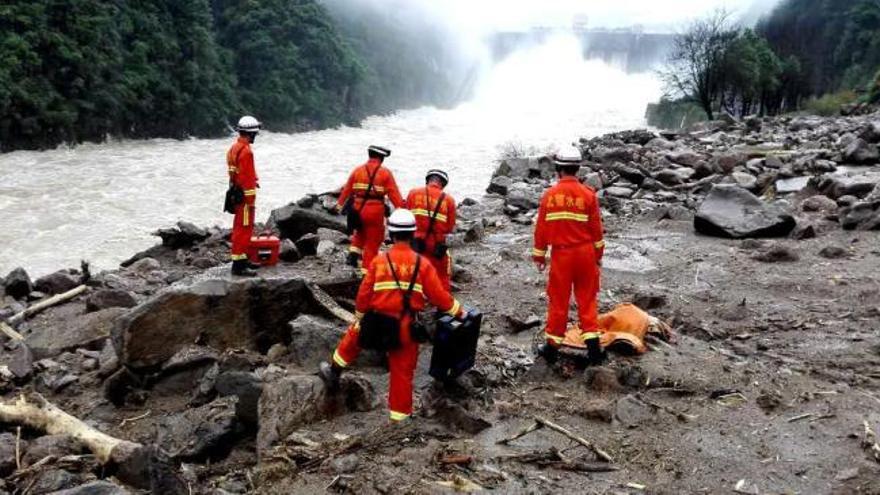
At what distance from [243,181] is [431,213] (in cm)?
215

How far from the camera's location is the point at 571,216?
547 cm

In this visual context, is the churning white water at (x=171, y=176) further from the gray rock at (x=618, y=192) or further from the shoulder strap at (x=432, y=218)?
the gray rock at (x=618, y=192)

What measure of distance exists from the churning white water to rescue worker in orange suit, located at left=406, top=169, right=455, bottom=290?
1260mm

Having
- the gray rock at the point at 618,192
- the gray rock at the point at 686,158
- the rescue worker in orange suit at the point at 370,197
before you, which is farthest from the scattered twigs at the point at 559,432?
the gray rock at the point at 686,158

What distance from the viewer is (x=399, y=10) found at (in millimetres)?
87875

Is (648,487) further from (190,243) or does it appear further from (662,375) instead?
(190,243)

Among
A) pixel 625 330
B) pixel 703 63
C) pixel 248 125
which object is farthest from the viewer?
pixel 703 63

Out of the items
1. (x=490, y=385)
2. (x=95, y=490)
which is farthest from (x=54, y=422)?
(x=490, y=385)

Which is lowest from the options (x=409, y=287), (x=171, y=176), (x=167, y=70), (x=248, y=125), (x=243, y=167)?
(x=171, y=176)

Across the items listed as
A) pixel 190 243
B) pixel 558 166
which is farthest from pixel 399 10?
Result: pixel 558 166

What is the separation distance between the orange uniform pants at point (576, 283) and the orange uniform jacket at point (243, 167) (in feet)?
11.2

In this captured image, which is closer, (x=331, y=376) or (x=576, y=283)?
(x=331, y=376)

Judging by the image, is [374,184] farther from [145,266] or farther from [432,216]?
[145,266]

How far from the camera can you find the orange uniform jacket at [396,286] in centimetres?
461
